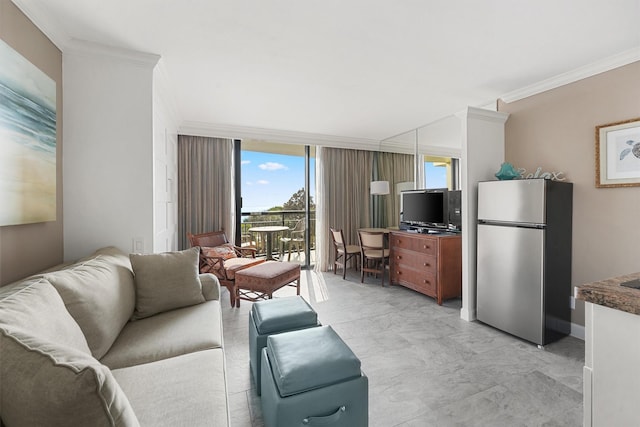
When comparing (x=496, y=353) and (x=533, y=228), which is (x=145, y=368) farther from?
(x=533, y=228)

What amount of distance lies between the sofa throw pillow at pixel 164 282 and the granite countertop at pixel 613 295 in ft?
7.34

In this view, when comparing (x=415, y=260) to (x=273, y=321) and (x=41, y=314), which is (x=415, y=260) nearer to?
(x=273, y=321)

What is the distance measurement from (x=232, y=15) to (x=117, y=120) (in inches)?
49.3

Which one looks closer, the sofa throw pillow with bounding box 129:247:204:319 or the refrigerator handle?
the sofa throw pillow with bounding box 129:247:204:319

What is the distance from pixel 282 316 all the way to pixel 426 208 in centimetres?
304

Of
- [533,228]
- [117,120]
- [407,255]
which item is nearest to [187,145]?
[117,120]

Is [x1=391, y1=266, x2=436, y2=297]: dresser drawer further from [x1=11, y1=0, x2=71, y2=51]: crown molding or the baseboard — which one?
[x1=11, y1=0, x2=71, y2=51]: crown molding

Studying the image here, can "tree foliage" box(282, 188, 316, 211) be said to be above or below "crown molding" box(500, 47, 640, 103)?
below

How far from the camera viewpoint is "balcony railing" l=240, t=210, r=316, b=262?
5531 mm

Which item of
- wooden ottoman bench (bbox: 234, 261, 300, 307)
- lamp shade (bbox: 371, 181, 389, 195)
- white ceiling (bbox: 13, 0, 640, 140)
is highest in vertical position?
white ceiling (bbox: 13, 0, 640, 140)

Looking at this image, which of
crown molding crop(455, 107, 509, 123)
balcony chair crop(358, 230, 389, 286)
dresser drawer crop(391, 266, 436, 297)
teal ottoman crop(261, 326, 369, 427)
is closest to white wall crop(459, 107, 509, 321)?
crown molding crop(455, 107, 509, 123)

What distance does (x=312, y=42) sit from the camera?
2.20 m

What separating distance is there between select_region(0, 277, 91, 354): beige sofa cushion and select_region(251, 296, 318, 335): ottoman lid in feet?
3.09

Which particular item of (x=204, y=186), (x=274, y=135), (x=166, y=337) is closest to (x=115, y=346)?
(x=166, y=337)
